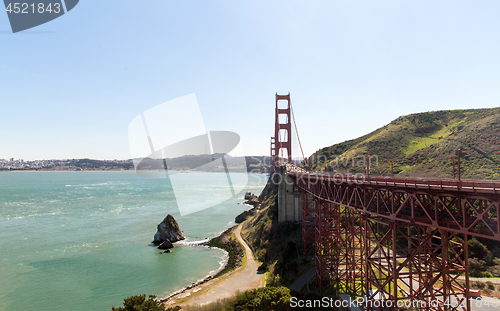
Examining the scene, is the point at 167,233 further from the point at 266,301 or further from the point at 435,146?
the point at 435,146

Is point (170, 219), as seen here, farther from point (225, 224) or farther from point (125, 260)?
point (225, 224)

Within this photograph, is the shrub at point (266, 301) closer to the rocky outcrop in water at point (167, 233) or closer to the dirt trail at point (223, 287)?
the dirt trail at point (223, 287)

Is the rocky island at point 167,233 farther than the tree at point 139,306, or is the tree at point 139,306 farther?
the rocky island at point 167,233

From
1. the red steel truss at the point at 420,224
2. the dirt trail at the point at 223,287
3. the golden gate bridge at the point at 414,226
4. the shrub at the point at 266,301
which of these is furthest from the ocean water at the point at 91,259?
the red steel truss at the point at 420,224

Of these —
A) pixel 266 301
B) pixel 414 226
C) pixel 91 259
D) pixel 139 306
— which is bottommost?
pixel 91 259

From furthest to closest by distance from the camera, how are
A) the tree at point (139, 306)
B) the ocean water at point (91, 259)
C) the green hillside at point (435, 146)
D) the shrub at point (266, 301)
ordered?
the green hillside at point (435, 146) < the ocean water at point (91, 259) < the shrub at point (266, 301) < the tree at point (139, 306)

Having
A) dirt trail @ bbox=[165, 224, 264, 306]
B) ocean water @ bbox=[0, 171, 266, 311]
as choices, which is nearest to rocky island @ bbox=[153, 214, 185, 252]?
ocean water @ bbox=[0, 171, 266, 311]

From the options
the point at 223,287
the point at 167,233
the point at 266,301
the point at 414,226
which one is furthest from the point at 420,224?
the point at 167,233
